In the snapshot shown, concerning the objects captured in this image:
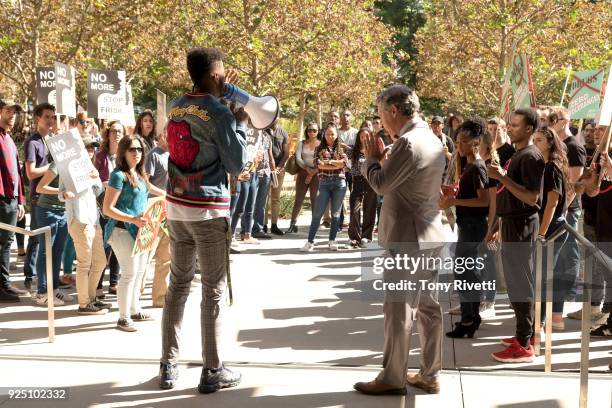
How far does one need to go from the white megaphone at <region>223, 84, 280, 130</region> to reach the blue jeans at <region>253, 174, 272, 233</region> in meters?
7.55

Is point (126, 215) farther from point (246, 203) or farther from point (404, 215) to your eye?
point (246, 203)

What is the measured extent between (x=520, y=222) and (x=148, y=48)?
1853 cm

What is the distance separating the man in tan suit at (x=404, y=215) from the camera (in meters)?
5.07

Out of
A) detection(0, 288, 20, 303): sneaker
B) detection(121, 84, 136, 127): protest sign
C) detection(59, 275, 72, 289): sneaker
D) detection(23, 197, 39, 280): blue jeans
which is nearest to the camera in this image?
detection(0, 288, 20, 303): sneaker

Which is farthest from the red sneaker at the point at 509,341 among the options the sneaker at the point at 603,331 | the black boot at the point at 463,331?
the sneaker at the point at 603,331

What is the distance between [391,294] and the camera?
5.25 meters

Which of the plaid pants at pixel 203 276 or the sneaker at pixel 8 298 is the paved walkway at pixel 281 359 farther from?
the plaid pants at pixel 203 276

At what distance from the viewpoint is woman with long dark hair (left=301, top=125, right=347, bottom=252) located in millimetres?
12070

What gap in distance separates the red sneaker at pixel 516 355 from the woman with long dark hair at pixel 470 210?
0.76 m

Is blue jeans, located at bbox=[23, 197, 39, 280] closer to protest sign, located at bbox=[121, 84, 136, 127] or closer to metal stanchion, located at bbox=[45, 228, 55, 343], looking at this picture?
metal stanchion, located at bbox=[45, 228, 55, 343]

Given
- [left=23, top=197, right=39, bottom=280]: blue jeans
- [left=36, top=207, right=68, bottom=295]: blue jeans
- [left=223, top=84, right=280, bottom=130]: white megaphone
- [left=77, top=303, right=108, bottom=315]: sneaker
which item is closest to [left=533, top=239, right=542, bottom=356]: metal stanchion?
[left=223, top=84, right=280, bottom=130]: white megaphone

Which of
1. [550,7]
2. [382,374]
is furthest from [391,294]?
[550,7]

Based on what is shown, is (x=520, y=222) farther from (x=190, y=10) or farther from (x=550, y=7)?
(x=550, y=7)

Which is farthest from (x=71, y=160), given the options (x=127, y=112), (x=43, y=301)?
(x=127, y=112)
